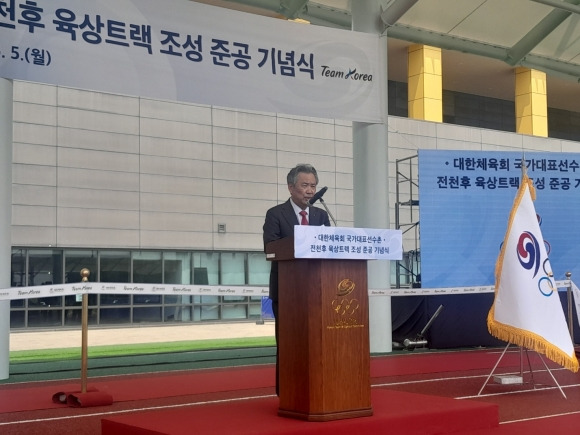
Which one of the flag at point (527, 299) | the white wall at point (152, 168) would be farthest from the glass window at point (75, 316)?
the flag at point (527, 299)

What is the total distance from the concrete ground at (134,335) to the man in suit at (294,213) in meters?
11.2

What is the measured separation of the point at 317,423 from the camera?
469cm

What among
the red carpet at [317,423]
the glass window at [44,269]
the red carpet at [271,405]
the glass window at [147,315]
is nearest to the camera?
the red carpet at [317,423]

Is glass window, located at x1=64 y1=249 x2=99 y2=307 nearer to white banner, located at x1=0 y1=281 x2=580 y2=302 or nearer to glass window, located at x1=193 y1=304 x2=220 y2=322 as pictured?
glass window, located at x1=193 y1=304 x2=220 y2=322

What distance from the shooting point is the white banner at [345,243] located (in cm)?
464

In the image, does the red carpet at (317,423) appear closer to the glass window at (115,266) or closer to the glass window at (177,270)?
the glass window at (115,266)

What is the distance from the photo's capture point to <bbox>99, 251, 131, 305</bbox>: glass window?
72.7ft

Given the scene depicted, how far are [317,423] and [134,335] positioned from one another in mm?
14809

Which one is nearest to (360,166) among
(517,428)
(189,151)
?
(517,428)

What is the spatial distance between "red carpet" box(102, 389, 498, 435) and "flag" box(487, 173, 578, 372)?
1868 millimetres

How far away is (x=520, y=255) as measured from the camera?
7.49 metres

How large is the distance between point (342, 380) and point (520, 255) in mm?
3240

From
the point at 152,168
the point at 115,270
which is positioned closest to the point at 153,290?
the point at 115,270

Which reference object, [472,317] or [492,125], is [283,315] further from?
[492,125]
